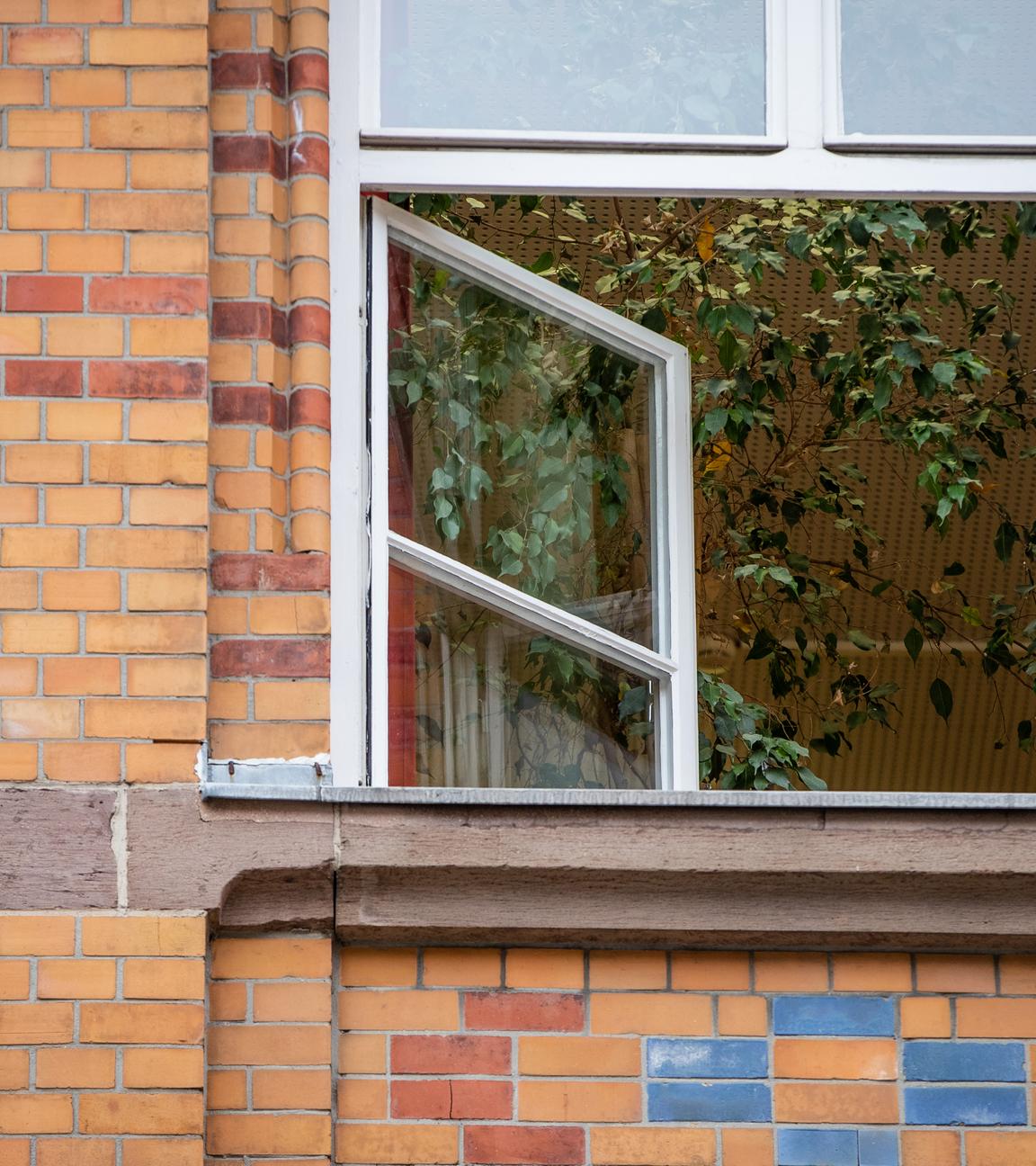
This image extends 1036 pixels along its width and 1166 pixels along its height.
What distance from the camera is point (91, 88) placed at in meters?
2.52

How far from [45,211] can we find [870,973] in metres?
1.87

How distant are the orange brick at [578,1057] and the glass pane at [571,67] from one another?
5.39 feet

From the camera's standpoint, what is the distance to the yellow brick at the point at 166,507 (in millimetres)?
2402

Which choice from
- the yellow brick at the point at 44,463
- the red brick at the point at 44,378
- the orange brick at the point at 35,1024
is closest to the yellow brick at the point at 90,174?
the red brick at the point at 44,378

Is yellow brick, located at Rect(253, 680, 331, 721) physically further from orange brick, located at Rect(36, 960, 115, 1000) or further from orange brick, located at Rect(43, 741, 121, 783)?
orange brick, located at Rect(36, 960, 115, 1000)

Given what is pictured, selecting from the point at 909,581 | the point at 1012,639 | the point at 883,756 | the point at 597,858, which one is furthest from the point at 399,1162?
the point at 883,756

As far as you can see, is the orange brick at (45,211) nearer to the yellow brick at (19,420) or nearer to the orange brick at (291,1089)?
the yellow brick at (19,420)

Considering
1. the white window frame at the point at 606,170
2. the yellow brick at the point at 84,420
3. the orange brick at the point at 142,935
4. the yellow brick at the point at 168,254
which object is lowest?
the orange brick at the point at 142,935

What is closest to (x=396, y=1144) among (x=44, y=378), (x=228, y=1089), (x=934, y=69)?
(x=228, y=1089)

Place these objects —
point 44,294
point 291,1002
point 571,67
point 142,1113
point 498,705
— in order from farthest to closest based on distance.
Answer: point 571,67 → point 498,705 → point 44,294 → point 291,1002 → point 142,1113

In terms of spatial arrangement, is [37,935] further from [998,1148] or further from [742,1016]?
[998,1148]

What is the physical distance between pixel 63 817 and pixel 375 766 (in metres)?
0.53

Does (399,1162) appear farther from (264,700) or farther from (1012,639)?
(1012,639)

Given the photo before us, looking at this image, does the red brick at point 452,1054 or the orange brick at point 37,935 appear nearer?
the orange brick at point 37,935
